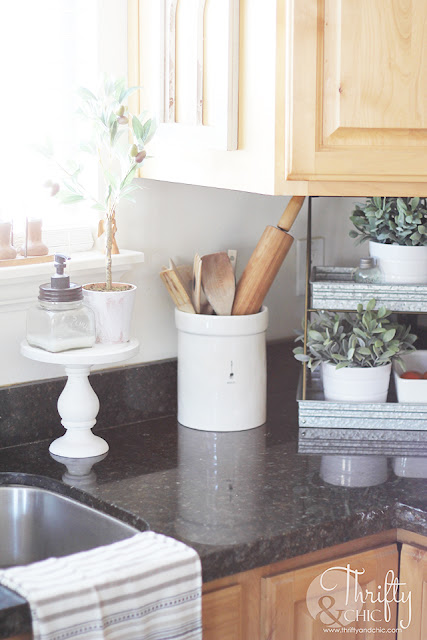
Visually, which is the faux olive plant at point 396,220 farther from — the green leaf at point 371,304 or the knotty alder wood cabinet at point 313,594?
the knotty alder wood cabinet at point 313,594

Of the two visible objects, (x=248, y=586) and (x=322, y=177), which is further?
(x=322, y=177)

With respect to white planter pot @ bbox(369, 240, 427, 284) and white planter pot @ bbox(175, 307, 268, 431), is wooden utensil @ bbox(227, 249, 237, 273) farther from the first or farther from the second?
white planter pot @ bbox(369, 240, 427, 284)

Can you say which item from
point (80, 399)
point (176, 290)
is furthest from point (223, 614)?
point (176, 290)

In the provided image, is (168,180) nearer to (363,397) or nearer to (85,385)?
(85,385)

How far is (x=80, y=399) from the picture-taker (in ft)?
5.47

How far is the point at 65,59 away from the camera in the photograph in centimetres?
178

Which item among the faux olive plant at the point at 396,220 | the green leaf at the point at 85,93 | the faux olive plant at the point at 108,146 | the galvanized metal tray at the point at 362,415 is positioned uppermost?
the green leaf at the point at 85,93

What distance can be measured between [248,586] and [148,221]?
0.84 meters

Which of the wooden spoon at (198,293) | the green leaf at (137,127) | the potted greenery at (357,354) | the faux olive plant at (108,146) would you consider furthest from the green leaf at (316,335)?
the green leaf at (137,127)

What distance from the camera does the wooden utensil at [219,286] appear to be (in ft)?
5.98

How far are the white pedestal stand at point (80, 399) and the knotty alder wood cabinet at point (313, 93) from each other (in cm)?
37

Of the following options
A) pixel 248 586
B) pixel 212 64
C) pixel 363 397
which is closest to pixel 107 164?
pixel 212 64

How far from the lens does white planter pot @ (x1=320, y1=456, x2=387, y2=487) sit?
1.57 meters

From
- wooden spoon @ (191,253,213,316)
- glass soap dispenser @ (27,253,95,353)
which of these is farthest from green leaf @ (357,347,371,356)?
glass soap dispenser @ (27,253,95,353)
